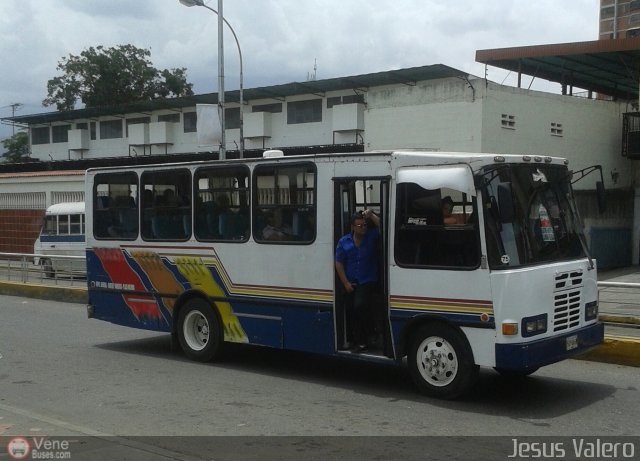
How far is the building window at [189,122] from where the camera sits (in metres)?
45.7

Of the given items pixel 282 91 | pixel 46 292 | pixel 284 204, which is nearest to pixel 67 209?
pixel 46 292

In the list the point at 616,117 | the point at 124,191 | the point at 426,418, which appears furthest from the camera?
the point at 616,117

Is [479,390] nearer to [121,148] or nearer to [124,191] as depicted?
[124,191]

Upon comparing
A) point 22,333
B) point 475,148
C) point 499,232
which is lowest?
point 22,333

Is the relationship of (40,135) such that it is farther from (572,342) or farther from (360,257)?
(572,342)

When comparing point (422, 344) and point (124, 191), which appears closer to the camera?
point (422, 344)

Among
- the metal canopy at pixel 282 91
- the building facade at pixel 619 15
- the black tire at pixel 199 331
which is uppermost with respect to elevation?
the building facade at pixel 619 15

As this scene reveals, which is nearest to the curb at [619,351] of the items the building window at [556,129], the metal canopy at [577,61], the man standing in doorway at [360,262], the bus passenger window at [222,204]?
the man standing in doorway at [360,262]

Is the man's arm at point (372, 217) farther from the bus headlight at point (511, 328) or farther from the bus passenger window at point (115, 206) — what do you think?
the bus passenger window at point (115, 206)

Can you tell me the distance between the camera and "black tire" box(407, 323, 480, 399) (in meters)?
7.55

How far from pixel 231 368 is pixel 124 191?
10.5 feet

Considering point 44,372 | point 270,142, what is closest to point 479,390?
point 44,372

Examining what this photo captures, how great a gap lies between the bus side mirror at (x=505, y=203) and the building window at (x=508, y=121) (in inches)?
528

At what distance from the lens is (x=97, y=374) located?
9.38 meters
